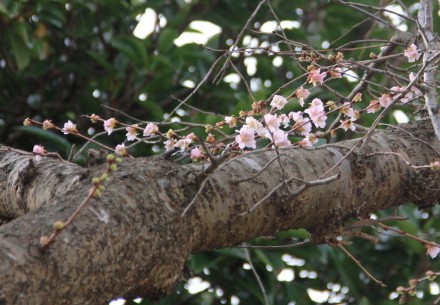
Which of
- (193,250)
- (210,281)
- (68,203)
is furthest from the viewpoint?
(210,281)

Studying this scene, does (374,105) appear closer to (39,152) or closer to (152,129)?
(152,129)

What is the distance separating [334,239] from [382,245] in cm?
142

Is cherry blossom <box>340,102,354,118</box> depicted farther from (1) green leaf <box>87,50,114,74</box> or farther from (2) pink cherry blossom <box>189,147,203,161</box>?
(1) green leaf <box>87,50,114,74</box>

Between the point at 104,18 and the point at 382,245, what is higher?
the point at 104,18

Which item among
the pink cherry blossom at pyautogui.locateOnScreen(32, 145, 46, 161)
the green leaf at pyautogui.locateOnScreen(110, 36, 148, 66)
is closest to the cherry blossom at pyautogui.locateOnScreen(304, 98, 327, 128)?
the pink cherry blossom at pyautogui.locateOnScreen(32, 145, 46, 161)

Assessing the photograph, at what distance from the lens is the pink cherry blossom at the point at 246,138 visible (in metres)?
1.41

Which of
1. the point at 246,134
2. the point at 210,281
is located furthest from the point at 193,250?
the point at 210,281

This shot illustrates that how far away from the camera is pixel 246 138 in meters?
1.41

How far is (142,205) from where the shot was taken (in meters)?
1.19

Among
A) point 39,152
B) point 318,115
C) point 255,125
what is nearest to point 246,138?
point 255,125

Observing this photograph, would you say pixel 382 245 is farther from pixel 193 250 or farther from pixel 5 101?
pixel 193 250

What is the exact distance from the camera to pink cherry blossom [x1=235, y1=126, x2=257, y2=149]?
1405 mm

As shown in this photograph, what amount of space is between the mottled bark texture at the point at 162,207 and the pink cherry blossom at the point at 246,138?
28 millimetres

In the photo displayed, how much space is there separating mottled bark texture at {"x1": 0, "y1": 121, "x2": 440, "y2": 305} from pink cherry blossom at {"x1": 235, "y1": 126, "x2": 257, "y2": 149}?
28 mm
